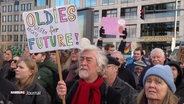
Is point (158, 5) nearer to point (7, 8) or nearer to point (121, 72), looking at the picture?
point (121, 72)

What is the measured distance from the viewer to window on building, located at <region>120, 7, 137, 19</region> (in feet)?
172

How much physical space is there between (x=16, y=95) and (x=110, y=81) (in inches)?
58.0

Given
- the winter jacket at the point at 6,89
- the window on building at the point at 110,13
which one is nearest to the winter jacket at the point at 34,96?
the winter jacket at the point at 6,89

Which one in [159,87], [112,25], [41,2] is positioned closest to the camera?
[159,87]

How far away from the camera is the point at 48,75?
6062mm

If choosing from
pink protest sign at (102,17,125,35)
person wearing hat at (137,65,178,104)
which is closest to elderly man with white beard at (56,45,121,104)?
person wearing hat at (137,65,178,104)

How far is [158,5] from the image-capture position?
162 ft

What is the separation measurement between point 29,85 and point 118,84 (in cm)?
126

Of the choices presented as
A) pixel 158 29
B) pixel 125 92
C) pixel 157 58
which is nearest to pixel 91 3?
pixel 158 29

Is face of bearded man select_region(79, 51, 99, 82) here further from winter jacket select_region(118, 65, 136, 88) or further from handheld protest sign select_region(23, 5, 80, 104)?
winter jacket select_region(118, 65, 136, 88)

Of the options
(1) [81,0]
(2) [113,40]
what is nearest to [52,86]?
(2) [113,40]

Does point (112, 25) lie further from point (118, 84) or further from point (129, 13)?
point (129, 13)

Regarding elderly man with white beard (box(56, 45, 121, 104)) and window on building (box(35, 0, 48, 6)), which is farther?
window on building (box(35, 0, 48, 6))

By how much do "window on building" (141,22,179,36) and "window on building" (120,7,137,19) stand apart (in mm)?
2264
